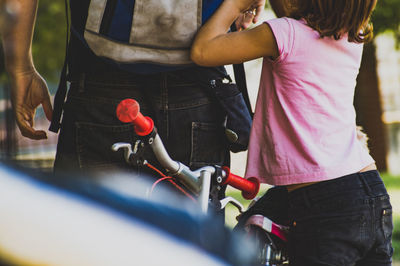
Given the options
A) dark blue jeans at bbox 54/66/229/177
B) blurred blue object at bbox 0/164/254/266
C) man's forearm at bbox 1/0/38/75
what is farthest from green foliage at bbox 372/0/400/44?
blurred blue object at bbox 0/164/254/266

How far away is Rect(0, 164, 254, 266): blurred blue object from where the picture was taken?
109 centimetres

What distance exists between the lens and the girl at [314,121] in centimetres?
214

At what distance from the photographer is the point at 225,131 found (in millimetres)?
2420

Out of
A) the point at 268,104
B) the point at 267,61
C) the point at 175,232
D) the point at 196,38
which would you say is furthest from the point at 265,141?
the point at 175,232

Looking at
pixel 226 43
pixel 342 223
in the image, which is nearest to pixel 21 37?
pixel 226 43

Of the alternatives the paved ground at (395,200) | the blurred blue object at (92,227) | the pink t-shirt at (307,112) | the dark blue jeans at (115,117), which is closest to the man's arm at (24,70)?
the dark blue jeans at (115,117)

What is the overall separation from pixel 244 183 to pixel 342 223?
0.34 m

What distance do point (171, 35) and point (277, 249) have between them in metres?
0.81

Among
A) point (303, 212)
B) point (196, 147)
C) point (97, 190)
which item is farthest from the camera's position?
point (196, 147)

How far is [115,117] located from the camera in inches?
90.4

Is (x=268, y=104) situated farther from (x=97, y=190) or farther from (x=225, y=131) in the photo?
(x=97, y=190)

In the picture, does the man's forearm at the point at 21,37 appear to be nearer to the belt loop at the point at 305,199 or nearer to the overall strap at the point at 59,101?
the overall strap at the point at 59,101

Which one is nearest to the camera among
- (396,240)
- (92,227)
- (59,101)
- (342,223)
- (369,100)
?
(92,227)

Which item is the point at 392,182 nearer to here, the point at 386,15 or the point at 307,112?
the point at 386,15
